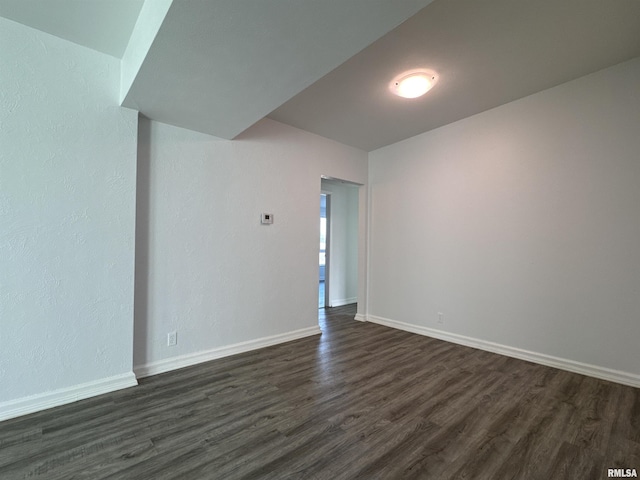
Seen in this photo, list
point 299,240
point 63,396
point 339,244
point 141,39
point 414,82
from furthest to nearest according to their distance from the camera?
point 339,244 < point 299,240 < point 414,82 < point 63,396 < point 141,39

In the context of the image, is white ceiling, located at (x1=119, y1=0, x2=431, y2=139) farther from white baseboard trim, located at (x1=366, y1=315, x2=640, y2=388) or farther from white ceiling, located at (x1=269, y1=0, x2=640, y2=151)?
white baseboard trim, located at (x1=366, y1=315, x2=640, y2=388)

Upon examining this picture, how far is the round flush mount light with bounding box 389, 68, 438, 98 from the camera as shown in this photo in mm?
2533

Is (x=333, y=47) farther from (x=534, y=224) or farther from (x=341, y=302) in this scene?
(x=341, y=302)

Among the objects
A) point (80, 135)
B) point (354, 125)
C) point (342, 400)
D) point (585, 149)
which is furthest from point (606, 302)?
point (80, 135)

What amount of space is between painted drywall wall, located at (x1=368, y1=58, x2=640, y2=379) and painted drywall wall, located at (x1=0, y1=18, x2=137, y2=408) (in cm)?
341

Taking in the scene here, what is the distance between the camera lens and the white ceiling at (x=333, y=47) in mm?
1391

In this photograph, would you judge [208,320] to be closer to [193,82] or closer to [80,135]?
[80,135]

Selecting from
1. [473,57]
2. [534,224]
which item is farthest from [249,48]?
[534,224]

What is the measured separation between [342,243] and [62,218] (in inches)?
174

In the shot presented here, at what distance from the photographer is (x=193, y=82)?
192 cm

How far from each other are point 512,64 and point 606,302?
2336 mm

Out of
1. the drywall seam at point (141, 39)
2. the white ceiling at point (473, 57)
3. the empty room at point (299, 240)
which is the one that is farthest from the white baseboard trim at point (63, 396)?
the white ceiling at point (473, 57)

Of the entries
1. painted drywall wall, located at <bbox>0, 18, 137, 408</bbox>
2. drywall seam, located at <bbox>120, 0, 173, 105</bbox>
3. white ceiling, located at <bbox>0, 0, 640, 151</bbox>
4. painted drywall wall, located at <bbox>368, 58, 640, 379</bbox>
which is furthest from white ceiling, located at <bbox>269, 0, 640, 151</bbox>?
painted drywall wall, located at <bbox>0, 18, 137, 408</bbox>

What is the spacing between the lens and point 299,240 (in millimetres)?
3660
